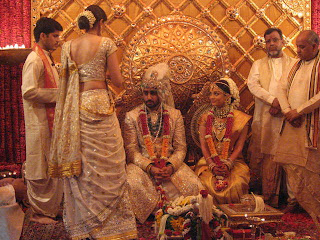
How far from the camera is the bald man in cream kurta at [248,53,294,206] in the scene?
183 inches

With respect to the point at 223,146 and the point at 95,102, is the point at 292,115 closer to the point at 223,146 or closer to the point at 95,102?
the point at 223,146

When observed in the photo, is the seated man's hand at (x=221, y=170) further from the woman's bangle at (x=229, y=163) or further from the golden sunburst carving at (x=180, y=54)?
the golden sunburst carving at (x=180, y=54)

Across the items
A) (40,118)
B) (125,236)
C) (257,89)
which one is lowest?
(125,236)

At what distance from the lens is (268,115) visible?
4727mm

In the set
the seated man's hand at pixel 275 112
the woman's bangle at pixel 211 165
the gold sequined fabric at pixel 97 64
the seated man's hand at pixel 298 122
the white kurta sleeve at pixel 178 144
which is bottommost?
Result: the woman's bangle at pixel 211 165

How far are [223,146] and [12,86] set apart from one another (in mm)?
2806

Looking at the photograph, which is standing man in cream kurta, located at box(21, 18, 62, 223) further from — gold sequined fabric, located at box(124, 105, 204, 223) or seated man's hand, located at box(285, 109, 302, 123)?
seated man's hand, located at box(285, 109, 302, 123)

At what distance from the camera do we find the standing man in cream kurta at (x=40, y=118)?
390 cm

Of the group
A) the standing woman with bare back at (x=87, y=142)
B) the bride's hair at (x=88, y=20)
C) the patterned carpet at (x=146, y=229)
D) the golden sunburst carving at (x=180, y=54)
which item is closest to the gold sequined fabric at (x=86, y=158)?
the standing woman with bare back at (x=87, y=142)

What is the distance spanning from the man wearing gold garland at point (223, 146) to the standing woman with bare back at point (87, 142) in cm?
134

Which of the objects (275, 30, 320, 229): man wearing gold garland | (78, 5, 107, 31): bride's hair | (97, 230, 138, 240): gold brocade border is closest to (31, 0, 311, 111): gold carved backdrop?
(275, 30, 320, 229): man wearing gold garland

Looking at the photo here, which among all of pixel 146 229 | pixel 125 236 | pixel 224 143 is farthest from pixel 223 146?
pixel 125 236

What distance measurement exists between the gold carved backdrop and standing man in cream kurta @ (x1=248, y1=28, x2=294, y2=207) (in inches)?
24.4

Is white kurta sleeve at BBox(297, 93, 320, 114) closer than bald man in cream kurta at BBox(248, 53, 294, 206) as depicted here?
Yes
